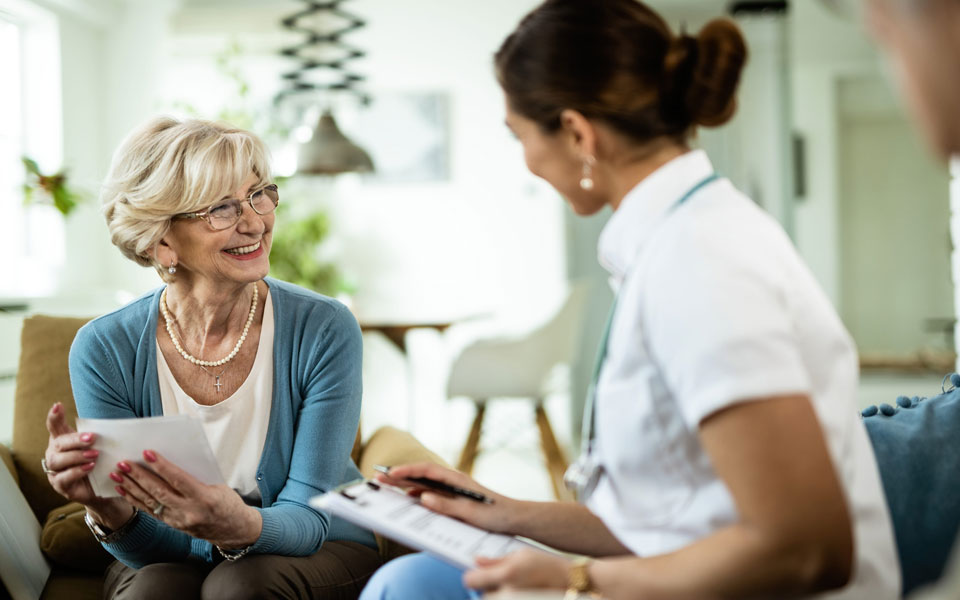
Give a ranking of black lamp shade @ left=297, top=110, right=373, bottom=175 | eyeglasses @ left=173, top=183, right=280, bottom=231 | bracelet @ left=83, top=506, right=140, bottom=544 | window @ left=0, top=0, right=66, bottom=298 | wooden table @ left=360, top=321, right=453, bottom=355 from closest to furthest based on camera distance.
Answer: bracelet @ left=83, top=506, right=140, bottom=544, eyeglasses @ left=173, top=183, right=280, bottom=231, wooden table @ left=360, top=321, right=453, bottom=355, black lamp shade @ left=297, top=110, right=373, bottom=175, window @ left=0, top=0, right=66, bottom=298

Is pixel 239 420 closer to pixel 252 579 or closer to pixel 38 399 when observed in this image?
pixel 252 579

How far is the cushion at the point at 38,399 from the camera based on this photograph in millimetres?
1813

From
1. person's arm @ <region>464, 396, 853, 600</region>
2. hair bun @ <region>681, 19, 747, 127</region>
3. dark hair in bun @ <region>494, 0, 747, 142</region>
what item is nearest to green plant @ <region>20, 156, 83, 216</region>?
dark hair in bun @ <region>494, 0, 747, 142</region>

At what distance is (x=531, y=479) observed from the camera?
4395 millimetres

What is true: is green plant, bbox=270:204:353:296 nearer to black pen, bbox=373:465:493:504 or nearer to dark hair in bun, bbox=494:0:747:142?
black pen, bbox=373:465:493:504


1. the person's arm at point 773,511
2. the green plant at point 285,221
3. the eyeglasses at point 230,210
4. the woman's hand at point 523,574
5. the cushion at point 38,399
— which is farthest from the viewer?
the green plant at point 285,221

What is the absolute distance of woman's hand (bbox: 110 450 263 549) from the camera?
122cm

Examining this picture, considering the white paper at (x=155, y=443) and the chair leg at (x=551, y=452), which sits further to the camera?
the chair leg at (x=551, y=452)

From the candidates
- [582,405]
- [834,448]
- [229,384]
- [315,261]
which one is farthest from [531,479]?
[834,448]

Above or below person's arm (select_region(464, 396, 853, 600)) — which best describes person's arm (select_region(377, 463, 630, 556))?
below

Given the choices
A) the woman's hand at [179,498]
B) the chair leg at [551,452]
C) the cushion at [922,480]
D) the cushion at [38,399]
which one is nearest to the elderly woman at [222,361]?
the woman's hand at [179,498]

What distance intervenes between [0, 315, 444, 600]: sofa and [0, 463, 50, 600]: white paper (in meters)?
0.02

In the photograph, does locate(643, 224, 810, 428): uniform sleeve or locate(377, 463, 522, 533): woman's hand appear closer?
locate(643, 224, 810, 428): uniform sleeve

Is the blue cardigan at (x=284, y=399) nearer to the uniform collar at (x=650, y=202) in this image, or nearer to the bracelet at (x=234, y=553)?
the bracelet at (x=234, y=553)
